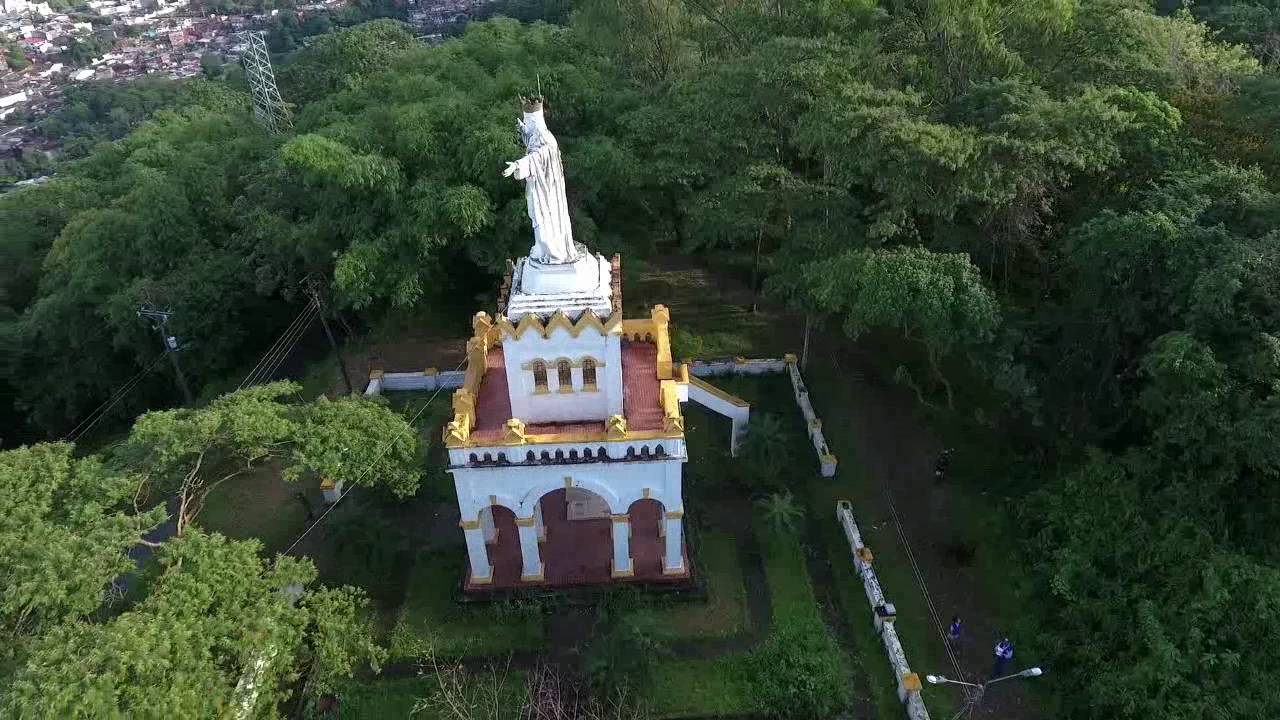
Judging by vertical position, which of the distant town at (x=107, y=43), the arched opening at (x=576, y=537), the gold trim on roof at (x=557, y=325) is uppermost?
the gold trim on roof at (x=557, y=325)

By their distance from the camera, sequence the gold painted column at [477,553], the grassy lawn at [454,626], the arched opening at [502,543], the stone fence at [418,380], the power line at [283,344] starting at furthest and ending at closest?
the power line at [283,344]
the stone fence at [418,380]
the arched opening at [502,543]
the gold painted column at [477,553]
the grassy lawn at [454,626]

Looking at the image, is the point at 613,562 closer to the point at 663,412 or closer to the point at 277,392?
the point at 663,412

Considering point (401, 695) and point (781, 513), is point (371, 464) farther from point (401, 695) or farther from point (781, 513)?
point (781, 513)

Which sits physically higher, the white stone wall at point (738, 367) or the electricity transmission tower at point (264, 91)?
the electricity transmission tower at point (264, 91)

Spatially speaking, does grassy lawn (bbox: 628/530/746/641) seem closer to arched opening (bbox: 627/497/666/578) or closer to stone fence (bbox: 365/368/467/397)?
arched opening (bbox: 627/497/666/578)

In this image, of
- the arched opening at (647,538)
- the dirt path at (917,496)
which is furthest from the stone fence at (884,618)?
the arched opening at (647,538)

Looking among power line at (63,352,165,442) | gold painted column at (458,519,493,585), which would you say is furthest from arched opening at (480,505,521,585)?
power line at (63,352,165,442)

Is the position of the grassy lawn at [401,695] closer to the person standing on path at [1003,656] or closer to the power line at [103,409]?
the person standing on path at [1003,656]

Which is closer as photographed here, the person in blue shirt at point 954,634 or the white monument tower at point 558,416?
the white monument tower at point 558,416
